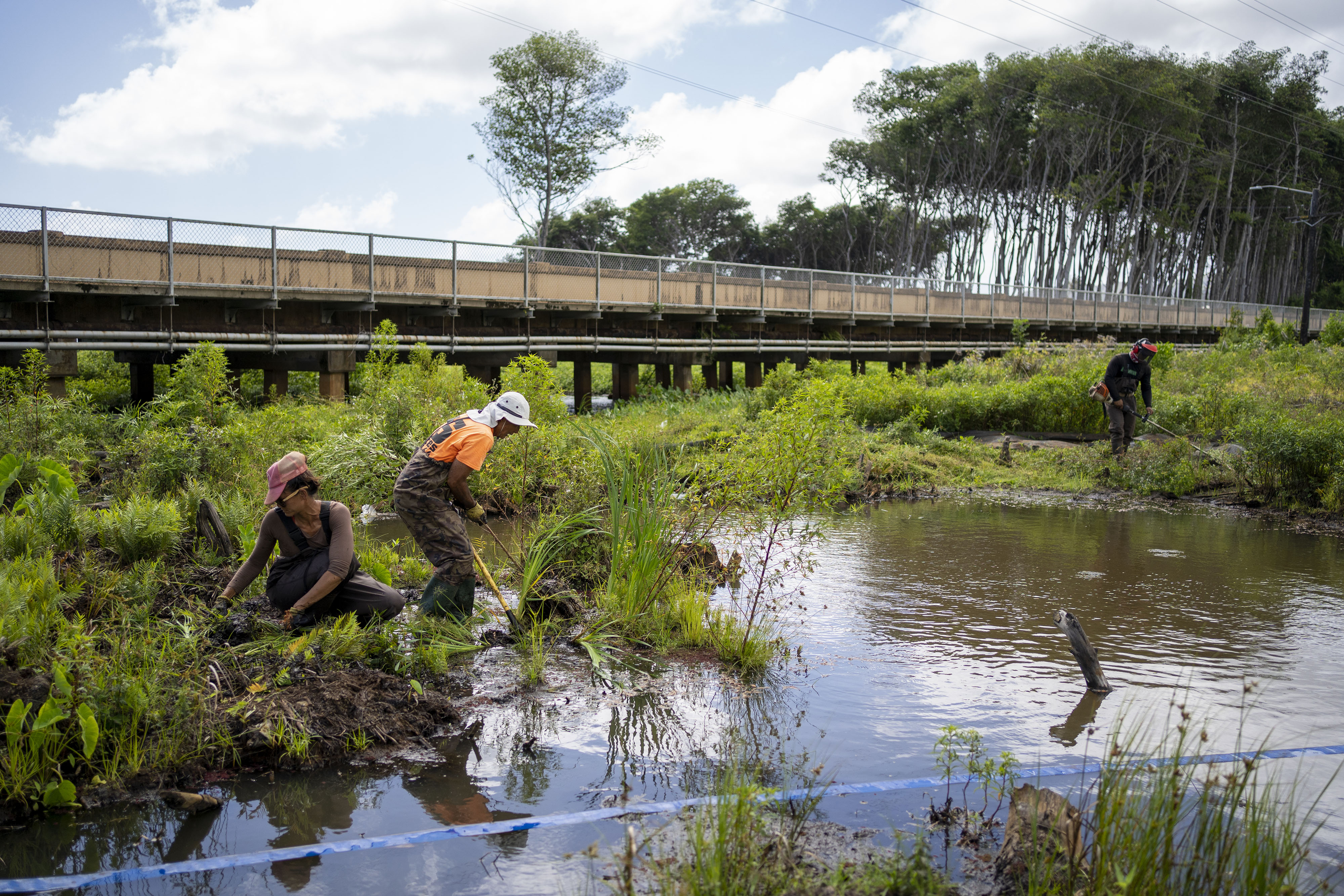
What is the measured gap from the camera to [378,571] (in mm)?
7418

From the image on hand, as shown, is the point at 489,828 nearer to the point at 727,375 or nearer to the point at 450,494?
the point at 450,494

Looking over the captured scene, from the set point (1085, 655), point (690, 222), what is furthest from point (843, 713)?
point (690, 222)

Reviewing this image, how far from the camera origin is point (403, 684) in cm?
539

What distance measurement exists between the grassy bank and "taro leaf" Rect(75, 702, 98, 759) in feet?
0.05

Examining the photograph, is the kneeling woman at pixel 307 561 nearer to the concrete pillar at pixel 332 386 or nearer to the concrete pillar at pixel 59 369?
the concrete pillar at pixel 59 369

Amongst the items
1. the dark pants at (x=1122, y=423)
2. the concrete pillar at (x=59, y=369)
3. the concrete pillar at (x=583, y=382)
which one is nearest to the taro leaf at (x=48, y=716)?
the concrete pillar at (x=59, y=369)

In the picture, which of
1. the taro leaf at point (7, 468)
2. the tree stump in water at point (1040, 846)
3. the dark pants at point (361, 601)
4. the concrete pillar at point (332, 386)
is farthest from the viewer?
the concrete pillar at point (332, 386)

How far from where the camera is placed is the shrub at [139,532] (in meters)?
7.15

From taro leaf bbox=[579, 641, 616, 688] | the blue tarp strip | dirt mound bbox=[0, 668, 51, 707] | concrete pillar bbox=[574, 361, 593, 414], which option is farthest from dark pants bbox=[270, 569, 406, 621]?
concrete pillar bbox=[574, 361, 593, 414]

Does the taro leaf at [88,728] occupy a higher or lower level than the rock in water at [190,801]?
higher

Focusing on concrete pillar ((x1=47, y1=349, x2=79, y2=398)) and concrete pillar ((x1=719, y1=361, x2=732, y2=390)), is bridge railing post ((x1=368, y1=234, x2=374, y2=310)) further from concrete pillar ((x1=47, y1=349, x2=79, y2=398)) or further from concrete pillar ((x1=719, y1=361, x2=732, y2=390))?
concrete pillar ((x1=719, y1=361, x2=732, y2=390))

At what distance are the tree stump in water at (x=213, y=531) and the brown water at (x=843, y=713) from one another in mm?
2577

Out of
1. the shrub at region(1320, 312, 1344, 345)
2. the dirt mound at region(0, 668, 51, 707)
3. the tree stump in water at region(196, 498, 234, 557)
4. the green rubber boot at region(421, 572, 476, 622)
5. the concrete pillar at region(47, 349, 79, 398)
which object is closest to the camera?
the dirt mound at region(0, 668, 51, 707)

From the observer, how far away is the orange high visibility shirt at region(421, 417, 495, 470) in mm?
6180
